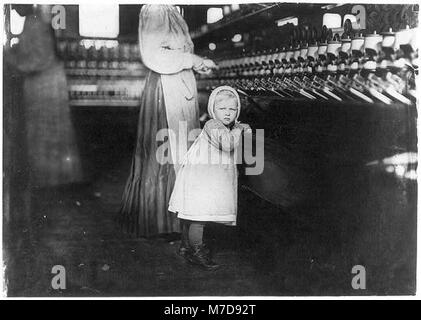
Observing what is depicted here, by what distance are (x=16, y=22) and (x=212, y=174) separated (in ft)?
4.20

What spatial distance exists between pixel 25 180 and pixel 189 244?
92 centimetres

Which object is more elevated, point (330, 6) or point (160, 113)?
point (330, 6)

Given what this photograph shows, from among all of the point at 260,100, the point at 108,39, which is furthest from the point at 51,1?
the point at 260,100

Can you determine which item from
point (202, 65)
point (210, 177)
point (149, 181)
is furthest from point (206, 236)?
point (202, 65)

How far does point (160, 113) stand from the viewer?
3820 mm

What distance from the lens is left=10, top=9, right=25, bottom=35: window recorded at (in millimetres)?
3771

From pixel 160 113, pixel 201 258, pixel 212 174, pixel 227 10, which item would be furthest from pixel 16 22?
pixel 201 258

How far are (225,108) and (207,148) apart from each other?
23cm

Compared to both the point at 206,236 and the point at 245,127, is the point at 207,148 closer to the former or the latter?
the point at 245,127

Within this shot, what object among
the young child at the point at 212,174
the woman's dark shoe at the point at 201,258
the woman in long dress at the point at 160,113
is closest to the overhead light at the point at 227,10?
the woman in long dress at the point at 160,113

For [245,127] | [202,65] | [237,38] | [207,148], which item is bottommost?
[207,148]

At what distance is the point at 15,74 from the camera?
149 inches

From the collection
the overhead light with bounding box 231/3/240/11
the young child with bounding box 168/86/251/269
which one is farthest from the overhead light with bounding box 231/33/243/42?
the young child with bounding box 168/86/251/269

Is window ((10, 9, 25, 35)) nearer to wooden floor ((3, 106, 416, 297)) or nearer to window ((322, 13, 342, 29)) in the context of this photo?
wooden floor ((3, 106, 416, 297))
